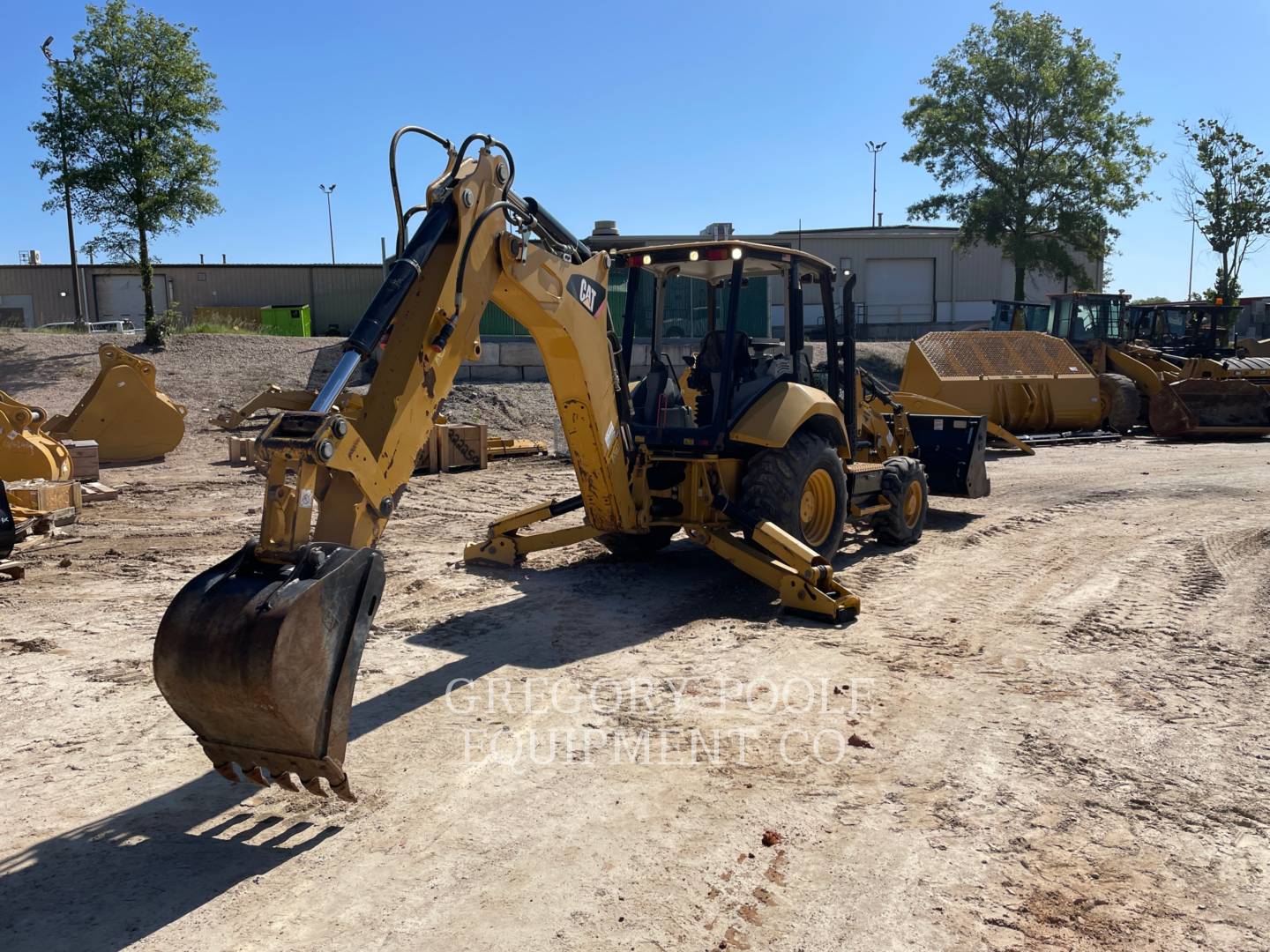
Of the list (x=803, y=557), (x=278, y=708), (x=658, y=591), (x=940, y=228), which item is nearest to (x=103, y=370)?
(x=658, y=591)

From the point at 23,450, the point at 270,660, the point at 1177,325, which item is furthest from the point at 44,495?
the point at 1177,325

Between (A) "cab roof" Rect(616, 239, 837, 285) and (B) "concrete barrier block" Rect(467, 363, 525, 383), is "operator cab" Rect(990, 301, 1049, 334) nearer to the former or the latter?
(B) "concrete barrier block" Rect(467, 363, 525, 383)

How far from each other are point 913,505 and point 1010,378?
367 inches

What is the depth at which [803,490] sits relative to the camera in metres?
7.56

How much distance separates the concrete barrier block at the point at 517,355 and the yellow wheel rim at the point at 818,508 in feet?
47.8

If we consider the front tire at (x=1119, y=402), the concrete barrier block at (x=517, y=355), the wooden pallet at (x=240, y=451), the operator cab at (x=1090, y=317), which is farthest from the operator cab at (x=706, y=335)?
the operator cab at (x=1090, y=317)

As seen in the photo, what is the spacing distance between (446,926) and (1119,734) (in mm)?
3127

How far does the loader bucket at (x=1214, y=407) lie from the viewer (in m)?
18.2

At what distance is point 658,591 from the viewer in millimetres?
7566

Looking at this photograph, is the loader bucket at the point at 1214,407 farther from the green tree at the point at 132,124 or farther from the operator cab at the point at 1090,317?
the green tree at the point at 132,124

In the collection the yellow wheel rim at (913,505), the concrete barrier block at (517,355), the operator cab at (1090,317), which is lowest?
the yellow wheel rim at (913,505)

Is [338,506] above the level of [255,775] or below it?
above

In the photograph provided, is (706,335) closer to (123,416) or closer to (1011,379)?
(123,416)

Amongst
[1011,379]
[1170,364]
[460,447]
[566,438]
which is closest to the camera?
[566,438]
